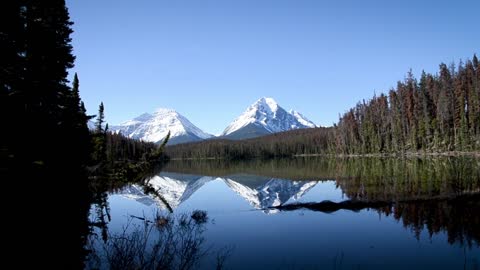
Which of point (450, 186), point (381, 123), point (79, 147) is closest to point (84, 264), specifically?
point (79, 147)

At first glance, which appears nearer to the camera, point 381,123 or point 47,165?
point 47,165

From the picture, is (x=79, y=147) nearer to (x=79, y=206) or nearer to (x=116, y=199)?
(x=79, y=206)

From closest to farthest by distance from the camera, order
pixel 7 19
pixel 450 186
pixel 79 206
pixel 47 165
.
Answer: pixel 7 19
pixel 47 165
pixel 79 206
pixel 450 186

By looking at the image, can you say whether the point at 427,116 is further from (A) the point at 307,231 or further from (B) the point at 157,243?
(B) the point at 157,243

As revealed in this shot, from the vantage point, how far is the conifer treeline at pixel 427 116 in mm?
99625

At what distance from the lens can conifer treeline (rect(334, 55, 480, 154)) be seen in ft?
327

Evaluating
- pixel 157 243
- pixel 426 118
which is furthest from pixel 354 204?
pixel 426 118

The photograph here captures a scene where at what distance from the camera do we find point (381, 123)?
144250 millimetres

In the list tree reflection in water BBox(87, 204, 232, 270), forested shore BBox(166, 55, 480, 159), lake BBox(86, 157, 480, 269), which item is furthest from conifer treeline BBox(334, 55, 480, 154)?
tree reflection in water BBox(87, 204, 232, 270)

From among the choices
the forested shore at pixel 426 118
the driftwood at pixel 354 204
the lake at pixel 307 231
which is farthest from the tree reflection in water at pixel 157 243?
the forested shore at pixel 426 118

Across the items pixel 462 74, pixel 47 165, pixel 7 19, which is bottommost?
pixel 47 165

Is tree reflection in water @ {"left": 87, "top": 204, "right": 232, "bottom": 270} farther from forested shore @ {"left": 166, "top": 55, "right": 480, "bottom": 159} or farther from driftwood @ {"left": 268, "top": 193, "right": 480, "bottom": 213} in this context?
forested shore @ {"left": 166, "top": 55, "right": 480, "bottom": 159}

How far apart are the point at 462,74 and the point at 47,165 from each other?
4644 inches

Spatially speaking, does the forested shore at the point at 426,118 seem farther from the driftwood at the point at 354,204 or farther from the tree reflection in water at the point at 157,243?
the tree reflection in water at the point at 157,243
